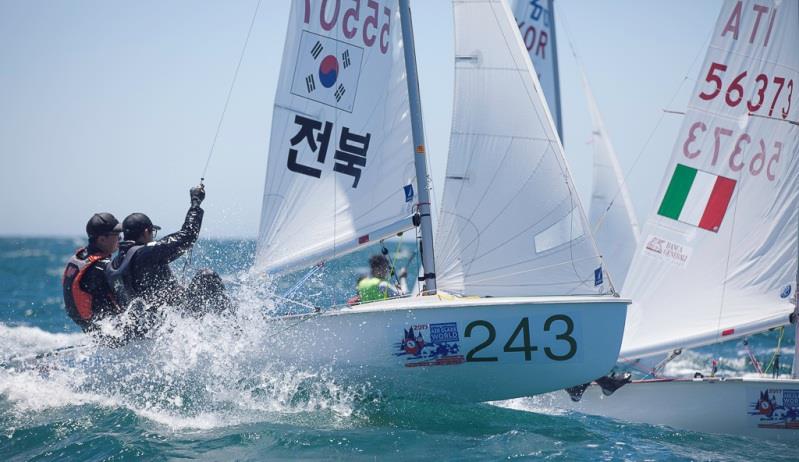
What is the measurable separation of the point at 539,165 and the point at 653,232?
184cm

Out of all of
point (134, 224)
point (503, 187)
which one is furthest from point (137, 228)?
point (503, 187)

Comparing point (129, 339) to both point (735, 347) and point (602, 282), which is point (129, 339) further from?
point (735, 347)

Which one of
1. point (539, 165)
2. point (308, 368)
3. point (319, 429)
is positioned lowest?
point (319, 429)

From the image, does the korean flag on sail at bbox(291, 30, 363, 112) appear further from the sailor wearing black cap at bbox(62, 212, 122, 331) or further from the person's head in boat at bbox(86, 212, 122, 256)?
the sailor wearing black cap at bbox(62, 212, 122, 331)

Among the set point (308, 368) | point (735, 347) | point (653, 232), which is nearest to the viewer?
point (308, 368)

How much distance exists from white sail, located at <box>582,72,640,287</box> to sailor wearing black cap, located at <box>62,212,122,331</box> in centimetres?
582

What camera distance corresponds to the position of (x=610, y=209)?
10.4 metres

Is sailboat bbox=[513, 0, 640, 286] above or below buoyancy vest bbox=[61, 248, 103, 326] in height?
above

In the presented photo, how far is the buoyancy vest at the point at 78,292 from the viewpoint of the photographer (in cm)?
589

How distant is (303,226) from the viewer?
6.33 m

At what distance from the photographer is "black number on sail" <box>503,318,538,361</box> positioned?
5477 millimetres

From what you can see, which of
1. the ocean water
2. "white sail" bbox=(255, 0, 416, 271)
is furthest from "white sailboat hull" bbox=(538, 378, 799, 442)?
"white sail" bbox=(255, 0, 416, 271)

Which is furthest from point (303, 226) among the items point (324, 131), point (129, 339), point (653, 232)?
point (653, 232)

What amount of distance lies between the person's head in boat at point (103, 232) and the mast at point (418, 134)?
2376 mm
